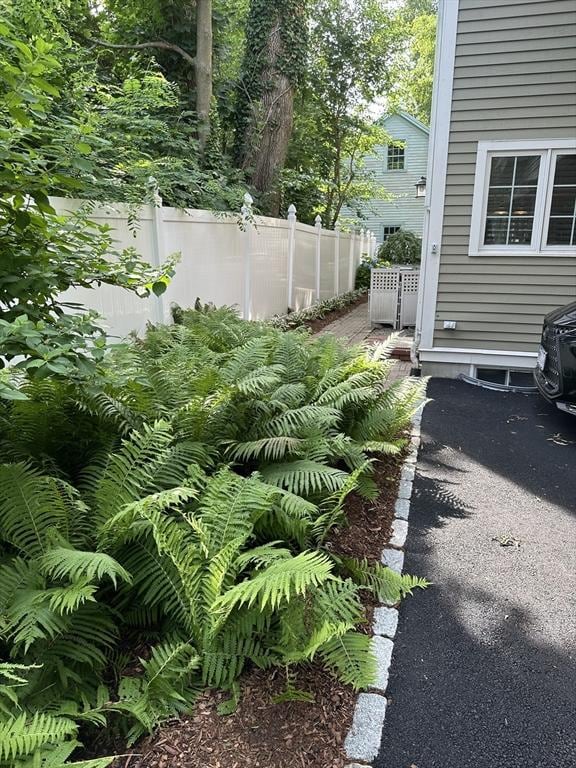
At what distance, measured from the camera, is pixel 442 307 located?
20.9 ft

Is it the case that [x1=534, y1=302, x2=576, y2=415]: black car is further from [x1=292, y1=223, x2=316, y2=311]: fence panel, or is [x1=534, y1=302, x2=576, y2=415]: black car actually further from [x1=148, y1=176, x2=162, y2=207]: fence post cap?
[x1=292, y1=223, x2=316, y2=311]: fence panel

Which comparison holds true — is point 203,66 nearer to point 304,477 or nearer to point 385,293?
point 385,293

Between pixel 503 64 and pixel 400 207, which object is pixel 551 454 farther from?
pixel 400 207

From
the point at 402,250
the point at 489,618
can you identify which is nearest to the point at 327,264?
the point at 402,250

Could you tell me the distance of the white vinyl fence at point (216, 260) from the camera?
15.9ft

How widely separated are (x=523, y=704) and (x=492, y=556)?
3.25ft

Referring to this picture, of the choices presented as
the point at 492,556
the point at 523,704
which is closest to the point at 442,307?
the point at 492,556

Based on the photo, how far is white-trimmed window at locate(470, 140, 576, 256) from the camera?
226 inches

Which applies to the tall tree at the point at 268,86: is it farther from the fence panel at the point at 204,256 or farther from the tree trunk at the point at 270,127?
the fence panel at the point at 204,256

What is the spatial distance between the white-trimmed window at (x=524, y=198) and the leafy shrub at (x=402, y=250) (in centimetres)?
789

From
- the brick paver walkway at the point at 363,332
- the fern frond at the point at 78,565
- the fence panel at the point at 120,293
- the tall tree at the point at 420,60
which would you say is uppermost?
the tall tree at the point at 420,60

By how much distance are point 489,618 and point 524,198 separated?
5.19 meters

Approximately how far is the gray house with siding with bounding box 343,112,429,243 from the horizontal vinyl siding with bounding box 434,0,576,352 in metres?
15.1

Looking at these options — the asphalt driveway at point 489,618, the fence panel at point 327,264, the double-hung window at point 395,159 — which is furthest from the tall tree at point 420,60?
the asphalt driveway at point 489,618
